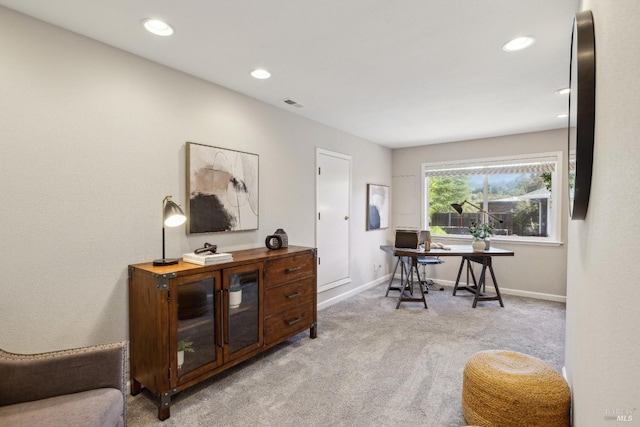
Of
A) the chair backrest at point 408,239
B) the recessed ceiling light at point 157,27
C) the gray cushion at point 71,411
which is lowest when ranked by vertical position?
the gray cushion at point 71,411

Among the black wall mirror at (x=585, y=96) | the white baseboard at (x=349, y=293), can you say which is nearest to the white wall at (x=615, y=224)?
the black wall mirror at (x=585, y=96)

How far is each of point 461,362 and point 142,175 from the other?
3004 mm

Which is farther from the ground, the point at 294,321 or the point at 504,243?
the point at 504,243

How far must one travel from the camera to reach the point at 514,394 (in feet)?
5.29

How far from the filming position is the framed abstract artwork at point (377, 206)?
16.6ft

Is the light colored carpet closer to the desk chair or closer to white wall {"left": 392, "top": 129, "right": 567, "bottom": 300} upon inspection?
white wall {"left": 392, "top": 129, "right": 567, "bottom": 300}

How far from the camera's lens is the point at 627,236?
752 millimetres

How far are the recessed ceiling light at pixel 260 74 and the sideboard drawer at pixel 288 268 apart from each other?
1.59 meters

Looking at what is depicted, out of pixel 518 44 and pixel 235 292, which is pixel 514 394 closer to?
pixel 235 292

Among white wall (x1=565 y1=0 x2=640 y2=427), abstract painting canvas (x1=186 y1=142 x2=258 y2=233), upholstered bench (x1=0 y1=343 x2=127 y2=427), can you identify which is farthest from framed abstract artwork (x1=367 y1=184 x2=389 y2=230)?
upholstered bench (x1=0 y1=343 x2=127 y2=427)

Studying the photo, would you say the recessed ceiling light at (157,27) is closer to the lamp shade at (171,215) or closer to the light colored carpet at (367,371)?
the lamp shade at (171,215)

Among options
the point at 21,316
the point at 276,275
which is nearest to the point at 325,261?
the point at 276,275

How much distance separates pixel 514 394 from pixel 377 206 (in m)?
3.83

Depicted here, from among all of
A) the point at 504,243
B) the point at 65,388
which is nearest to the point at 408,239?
the point at 504,243
